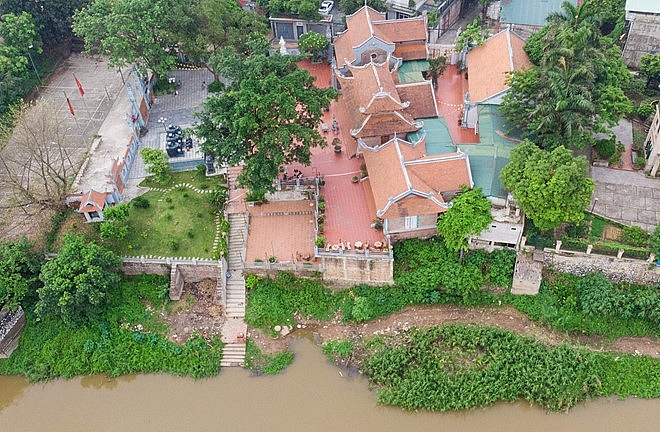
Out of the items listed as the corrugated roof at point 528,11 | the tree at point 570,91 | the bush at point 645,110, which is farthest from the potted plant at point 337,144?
the bush at point 645,110

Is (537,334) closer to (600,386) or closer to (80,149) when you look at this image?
(600,386)

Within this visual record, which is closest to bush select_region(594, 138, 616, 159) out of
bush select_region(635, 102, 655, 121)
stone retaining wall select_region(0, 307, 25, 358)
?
bush select_region(635, 102, 655, 121)

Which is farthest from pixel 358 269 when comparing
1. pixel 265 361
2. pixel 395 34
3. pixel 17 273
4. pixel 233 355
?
pixel 395 34

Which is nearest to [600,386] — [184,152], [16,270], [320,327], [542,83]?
[320,327]

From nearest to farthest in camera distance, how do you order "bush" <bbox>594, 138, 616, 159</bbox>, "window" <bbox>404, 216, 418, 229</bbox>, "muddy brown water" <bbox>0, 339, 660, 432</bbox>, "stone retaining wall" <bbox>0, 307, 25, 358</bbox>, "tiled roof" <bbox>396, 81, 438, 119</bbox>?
"muddy brown water" <bbox>0, 339, 660, 432</bbox> < "window" <bbox>404, 216, 418, 229</bbox> < "stone retaining wall" <bbox>0, 307, 25, 358</bbox> < "bush" <bbox>594, 138, 616, 159</bbox> < "tiled roof" <bbox>396, 81, 438, 119</bbox>

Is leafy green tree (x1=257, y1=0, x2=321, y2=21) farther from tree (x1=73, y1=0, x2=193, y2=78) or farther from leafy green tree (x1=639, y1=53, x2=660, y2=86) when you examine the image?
leafy green tree (x1=639, y1=53, x2=660, y2=86)

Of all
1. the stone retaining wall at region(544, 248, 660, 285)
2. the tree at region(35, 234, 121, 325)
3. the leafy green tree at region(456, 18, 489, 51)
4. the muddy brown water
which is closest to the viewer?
the muddy brown water

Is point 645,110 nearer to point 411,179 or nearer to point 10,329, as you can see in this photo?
point 411,179
